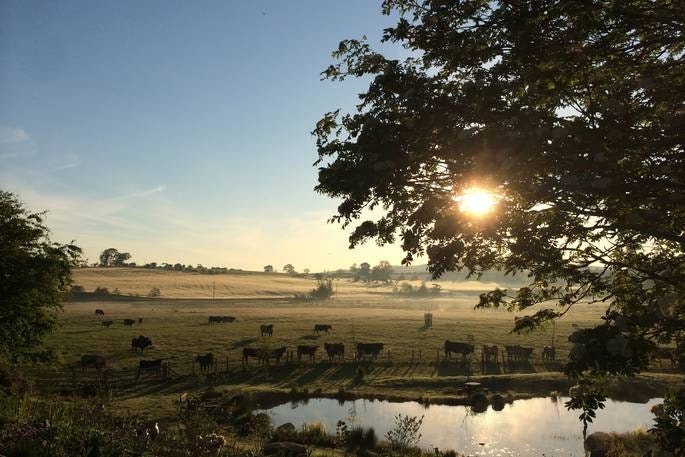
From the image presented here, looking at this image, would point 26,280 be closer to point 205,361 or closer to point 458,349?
point 205,361

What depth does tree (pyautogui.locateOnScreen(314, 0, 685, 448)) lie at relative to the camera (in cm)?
663

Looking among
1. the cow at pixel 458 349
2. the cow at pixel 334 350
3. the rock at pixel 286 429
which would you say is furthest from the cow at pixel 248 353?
the rock at pixel 286 429

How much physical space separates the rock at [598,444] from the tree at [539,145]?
39.8ft

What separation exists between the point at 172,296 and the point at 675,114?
394ft

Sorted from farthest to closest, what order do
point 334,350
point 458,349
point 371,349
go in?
point 458,349 < point 371,349 < point 334,350

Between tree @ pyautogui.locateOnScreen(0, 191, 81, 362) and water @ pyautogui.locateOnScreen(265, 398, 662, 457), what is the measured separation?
10.9 m

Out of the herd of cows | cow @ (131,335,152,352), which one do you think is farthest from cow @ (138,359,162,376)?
cow @ (131,335,152,352)

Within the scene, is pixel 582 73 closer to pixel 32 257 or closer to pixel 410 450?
pixel 410 450

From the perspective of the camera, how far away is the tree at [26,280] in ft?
64.4

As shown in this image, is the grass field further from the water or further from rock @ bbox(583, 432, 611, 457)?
rock @ bbox(583, 432, 611, 457)

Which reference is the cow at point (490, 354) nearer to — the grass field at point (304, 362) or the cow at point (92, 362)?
the grass field at point (304, 362)

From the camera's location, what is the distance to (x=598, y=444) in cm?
1866

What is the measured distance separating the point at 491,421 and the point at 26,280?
2099 centimetres

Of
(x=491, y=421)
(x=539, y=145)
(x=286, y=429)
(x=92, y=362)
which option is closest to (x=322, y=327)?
(x=92, y=362)
